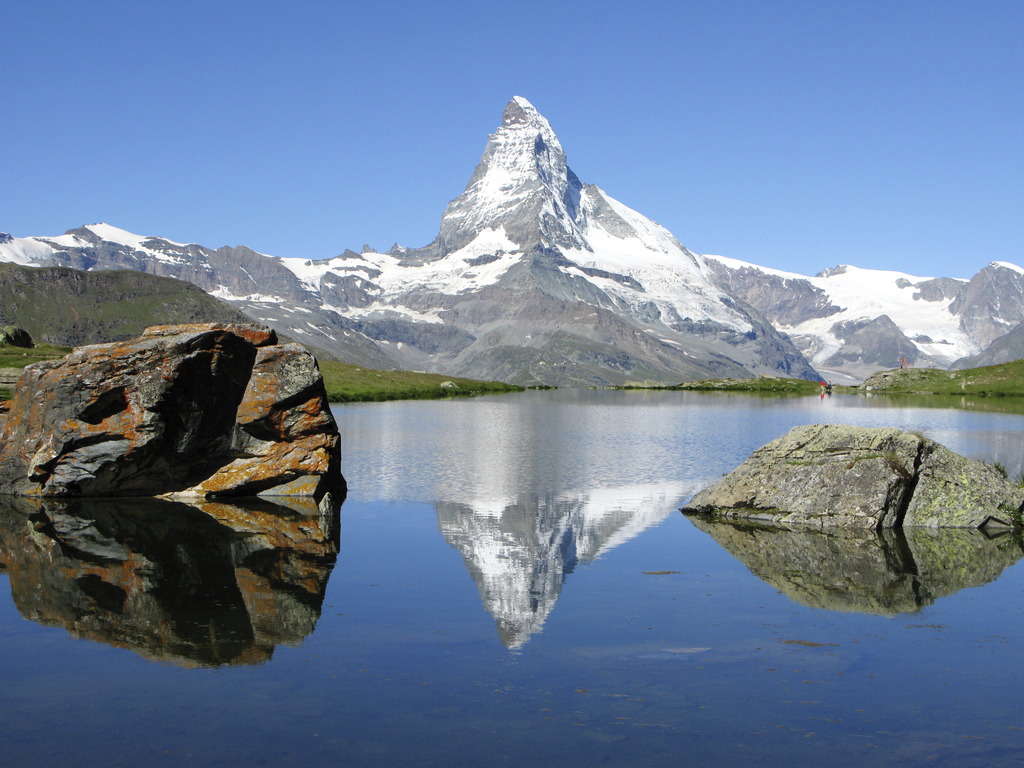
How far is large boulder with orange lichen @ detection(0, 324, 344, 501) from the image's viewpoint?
36.7 metres

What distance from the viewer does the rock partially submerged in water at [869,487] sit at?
3316 cm

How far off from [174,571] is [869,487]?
920 inches

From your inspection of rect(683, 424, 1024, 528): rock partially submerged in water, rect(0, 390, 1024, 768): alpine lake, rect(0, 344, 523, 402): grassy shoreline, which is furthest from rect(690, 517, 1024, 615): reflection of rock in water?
rect(0, 344, 523, 402): grassy shoreline

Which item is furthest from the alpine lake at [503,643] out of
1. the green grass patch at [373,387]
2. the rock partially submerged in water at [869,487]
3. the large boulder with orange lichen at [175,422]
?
the green grass patch at [373,387]

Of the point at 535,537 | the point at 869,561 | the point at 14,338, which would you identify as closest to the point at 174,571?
the point at 535,537

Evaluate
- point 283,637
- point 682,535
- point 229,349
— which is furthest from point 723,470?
point 283,637

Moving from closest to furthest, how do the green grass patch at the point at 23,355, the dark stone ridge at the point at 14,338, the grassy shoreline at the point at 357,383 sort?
the green grass patch at the point at 23,355
the grassy shoreline at the point at 357,383
the dark stone ridge at the point at 14,338

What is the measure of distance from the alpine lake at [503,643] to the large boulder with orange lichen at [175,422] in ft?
7.65

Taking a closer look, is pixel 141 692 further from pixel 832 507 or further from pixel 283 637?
pixel 832 507

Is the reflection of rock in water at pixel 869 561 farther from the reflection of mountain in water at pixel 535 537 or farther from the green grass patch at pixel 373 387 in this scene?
the green grass patch at pixel 373 387

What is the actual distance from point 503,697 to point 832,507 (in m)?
21.0

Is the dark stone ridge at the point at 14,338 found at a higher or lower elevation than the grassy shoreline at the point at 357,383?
higher

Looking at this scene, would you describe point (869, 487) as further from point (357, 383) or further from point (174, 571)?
point (357, 383)

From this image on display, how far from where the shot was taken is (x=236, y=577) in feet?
81.3
